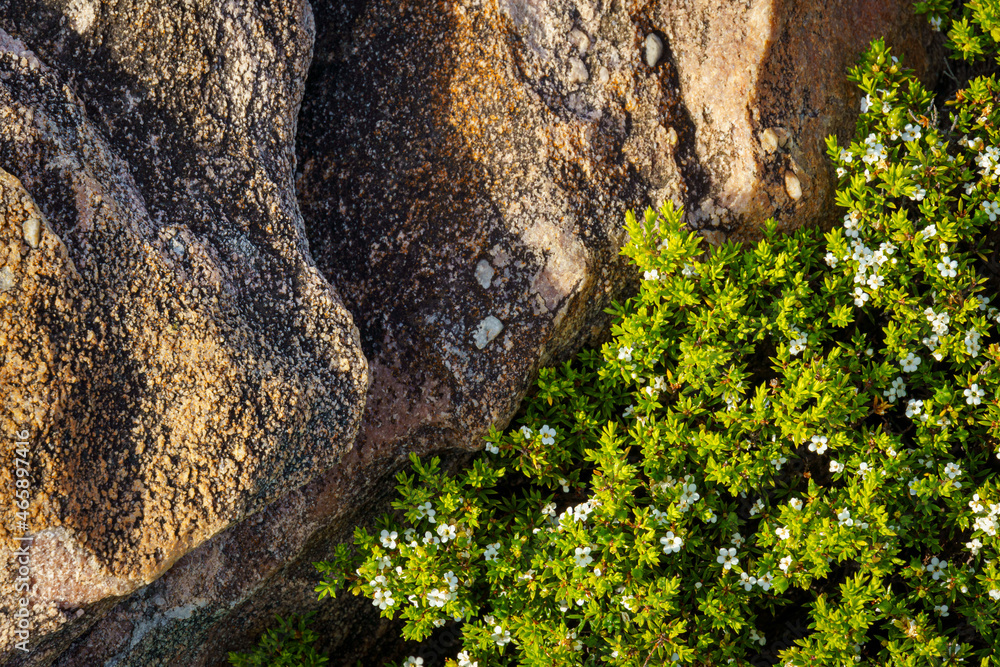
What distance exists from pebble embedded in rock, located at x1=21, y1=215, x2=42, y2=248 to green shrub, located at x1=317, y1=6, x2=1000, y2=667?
69.8 inches

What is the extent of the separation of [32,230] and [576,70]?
7.80ft

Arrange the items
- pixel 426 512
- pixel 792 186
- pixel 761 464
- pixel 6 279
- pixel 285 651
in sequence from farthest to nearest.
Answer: pixel 792 186 → pixel 285 651 → pixel 426 512 → pixel 761 464 → pixel 6 279

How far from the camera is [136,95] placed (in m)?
3.06

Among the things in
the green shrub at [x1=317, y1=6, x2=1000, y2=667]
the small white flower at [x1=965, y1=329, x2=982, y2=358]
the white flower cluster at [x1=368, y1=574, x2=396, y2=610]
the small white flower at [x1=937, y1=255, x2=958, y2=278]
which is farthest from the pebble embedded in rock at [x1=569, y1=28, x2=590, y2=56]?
the white flower cluster at [x1=368, y1=574, x2=396, y2=610]

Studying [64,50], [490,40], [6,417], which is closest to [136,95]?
[64,50]

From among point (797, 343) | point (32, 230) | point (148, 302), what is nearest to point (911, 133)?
point (797, 343)

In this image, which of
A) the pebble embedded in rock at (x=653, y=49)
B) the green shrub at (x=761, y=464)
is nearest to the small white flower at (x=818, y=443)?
the green shrub at (x=761, y=464)

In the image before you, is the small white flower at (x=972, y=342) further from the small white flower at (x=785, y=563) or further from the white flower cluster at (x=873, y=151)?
the small white flower at (x=785, y=563)

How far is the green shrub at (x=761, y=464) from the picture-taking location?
11.0ft

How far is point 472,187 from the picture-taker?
11.8 feet

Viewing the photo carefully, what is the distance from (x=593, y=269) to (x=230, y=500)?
1.86 m

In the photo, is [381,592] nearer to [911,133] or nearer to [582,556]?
[582,556]

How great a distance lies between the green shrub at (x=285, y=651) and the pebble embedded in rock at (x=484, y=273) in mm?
1891

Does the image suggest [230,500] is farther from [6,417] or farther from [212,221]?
[212,221]
